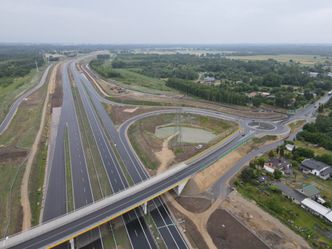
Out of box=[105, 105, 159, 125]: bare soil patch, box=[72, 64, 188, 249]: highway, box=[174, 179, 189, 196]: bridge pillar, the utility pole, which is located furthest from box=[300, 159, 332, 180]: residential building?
box=[105, 105, 159, 125]: bare soil patch

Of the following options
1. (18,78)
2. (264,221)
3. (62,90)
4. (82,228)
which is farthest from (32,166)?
(18,78)

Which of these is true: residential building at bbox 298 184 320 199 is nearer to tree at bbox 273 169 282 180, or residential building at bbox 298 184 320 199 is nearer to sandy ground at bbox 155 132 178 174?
tree at bbox 273 169 282 180

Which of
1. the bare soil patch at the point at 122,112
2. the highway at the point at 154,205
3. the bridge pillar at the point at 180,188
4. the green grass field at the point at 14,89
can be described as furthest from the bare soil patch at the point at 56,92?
the bridge pillar at the point at 180,188

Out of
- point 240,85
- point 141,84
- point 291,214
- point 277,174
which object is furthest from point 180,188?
point 141,84

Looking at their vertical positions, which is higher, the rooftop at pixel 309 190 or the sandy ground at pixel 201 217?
the rooftop at pixel 309 190

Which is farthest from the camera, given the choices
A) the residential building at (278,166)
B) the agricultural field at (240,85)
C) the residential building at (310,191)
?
the agricultural field at (240,85)

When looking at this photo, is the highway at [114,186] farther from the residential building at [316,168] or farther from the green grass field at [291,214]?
the residential building at [316,168]

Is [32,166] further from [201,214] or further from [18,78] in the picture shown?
[18,78]
